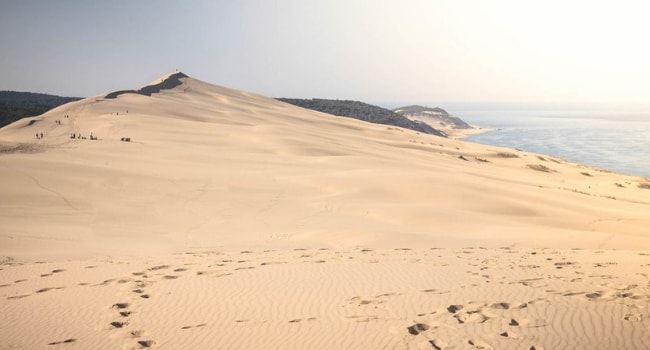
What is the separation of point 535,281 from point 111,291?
5.95 m

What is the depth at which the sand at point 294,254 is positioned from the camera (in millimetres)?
5004

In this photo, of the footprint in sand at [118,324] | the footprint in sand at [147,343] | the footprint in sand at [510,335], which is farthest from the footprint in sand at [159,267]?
the footprint in sand at [510,335]

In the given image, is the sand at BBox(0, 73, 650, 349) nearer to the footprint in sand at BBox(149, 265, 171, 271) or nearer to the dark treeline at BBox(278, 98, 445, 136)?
the footprint in sand at BBox(149, 265, 171, 271)

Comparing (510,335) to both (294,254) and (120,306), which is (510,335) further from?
(294,254)

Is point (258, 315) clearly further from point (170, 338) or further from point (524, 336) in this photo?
point (524, 336)

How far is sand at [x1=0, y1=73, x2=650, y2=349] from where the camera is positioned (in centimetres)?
500

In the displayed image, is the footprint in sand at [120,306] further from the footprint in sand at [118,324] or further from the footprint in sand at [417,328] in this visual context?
the footprint in sand at [417,328]

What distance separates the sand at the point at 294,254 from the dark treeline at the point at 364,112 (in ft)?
144

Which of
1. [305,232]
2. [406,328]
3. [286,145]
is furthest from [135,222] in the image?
[286,145]

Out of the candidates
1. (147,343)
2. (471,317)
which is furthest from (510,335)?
(147,343)

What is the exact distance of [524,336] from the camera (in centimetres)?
467

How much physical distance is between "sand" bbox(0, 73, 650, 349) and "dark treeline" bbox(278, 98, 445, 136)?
4396 centimetres

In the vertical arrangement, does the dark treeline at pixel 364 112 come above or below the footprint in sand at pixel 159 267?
above

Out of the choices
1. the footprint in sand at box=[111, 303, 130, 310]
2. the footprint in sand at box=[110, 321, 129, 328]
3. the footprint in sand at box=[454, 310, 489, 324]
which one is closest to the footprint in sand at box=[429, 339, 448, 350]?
the footprint in sand at box=[454, 310, 489, 324]
